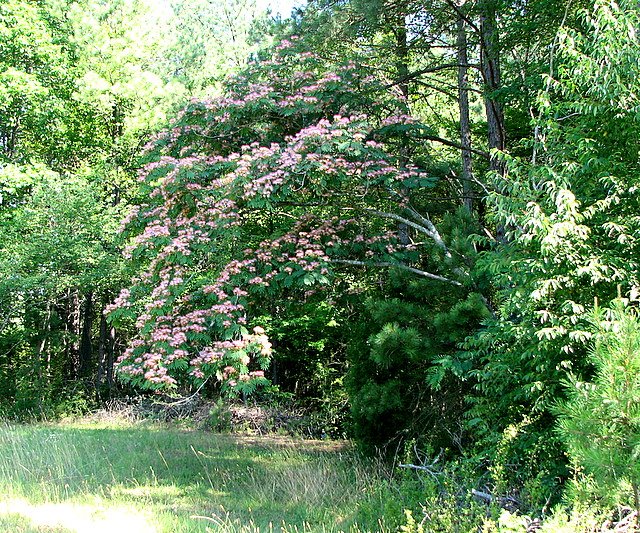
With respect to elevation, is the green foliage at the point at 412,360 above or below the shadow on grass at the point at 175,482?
above

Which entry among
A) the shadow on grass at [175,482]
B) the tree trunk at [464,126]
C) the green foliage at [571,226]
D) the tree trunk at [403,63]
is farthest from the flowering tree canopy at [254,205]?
the green foliage at [571,226]

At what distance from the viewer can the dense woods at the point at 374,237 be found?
13.5 ft

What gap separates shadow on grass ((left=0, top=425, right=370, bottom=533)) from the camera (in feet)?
Result: 17.8

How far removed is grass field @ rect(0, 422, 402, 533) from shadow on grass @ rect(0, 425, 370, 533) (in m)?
0.01

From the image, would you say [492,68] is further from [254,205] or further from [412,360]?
[412,360]

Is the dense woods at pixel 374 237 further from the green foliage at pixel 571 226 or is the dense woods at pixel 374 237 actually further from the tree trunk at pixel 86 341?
the tree trunk at pixel 86 341

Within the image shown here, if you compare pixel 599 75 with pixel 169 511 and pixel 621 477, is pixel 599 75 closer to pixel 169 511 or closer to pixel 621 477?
pixel 621 477

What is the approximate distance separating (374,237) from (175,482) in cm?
392

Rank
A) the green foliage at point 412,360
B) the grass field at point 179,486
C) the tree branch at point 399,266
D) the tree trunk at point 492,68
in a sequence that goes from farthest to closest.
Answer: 1. the tree trunk at point 492,68
2. the tree branch at point 399,266
3. the green foliage at point 412,360
4. the grass field at point 179,486

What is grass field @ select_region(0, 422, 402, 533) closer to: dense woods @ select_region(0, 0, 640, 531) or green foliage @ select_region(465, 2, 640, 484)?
dense woods @ select_region(0, 0, 640, 531)

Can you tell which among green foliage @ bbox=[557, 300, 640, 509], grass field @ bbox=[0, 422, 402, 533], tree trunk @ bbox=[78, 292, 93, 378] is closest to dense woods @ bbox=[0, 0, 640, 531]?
green foliage @ bbox=[557, 300, 640, 509]

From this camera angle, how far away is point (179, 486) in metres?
7.09

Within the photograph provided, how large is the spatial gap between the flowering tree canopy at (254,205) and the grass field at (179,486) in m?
1.27

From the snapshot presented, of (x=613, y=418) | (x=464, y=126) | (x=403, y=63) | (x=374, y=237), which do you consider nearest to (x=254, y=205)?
(x=374, y=237)
